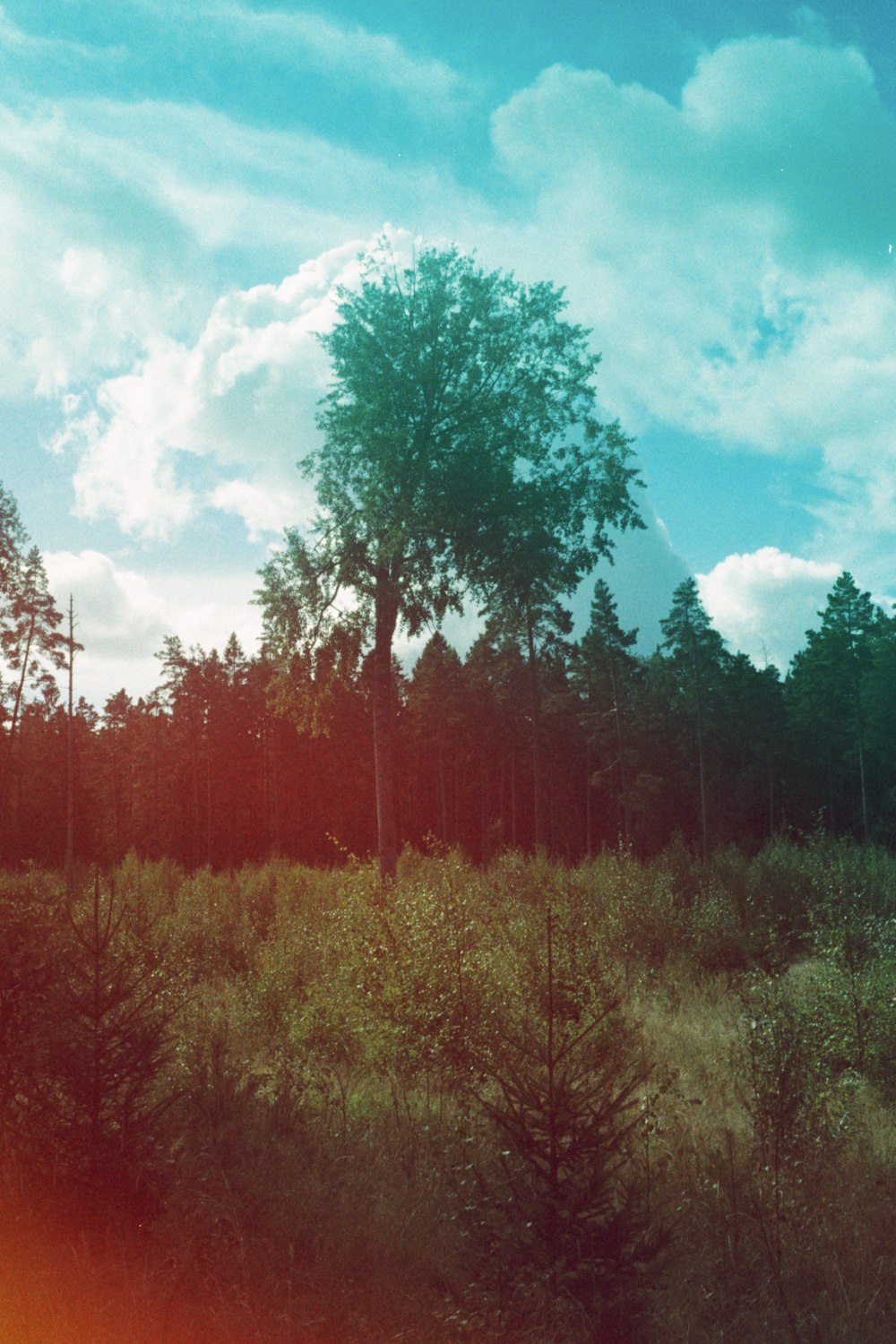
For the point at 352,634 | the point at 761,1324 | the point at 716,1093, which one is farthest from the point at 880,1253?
the point at 352,634

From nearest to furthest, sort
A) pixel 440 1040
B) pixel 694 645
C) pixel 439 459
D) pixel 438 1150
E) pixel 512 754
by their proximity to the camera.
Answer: pixel 438 1150 < pixel 440 1040 < pixel 439 459 < pixel 694 645 < pixel 512 754

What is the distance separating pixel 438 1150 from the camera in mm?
7801

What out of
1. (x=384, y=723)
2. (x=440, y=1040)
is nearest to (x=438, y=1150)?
(x=440, y=1040)

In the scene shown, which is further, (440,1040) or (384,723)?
(384,723)

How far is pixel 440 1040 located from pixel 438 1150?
273cm

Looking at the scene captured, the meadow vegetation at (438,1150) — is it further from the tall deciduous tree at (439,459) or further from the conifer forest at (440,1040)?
the tall deciduous tree at (439,459)

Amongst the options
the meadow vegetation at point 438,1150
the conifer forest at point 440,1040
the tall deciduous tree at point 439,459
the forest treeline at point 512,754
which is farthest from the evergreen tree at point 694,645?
the meadow vegetation at point 438,1150

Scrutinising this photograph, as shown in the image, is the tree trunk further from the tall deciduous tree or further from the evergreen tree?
the evergreen tree

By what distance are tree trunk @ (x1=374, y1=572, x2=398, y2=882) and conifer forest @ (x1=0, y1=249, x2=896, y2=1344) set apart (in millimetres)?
90

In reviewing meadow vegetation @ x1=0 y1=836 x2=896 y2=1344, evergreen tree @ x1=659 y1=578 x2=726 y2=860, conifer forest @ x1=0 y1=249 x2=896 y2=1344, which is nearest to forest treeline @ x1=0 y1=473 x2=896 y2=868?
evergreen tree @ x1=659 y1=578 x2=726 y2=860

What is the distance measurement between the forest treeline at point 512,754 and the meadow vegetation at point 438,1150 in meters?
35.1

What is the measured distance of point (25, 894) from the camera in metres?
7.54

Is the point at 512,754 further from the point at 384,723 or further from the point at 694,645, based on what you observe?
the point at 384,723

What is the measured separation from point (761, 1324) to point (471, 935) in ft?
22.1
